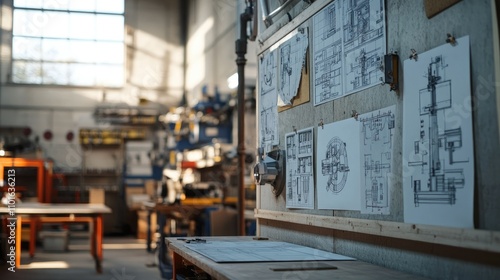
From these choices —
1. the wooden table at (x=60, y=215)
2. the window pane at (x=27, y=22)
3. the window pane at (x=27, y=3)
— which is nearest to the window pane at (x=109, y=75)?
→ the window pane at (x=27, y=22)

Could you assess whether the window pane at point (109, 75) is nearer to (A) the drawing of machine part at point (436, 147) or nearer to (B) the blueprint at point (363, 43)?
(B) the blueprint at point (363, 43)

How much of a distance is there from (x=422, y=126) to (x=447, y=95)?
4.8 inches

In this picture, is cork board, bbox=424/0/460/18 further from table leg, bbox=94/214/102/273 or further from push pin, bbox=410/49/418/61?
table leg, bbox=94/214/102/273

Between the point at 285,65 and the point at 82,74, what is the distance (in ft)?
33.0

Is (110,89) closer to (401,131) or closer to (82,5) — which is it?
(82,5)

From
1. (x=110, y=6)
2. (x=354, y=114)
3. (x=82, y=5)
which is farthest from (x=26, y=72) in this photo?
(x=354, y=114)

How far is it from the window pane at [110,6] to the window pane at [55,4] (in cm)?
65

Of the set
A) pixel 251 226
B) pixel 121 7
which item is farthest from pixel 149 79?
pixel 251 226

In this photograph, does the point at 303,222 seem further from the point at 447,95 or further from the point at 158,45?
the point at 158,45

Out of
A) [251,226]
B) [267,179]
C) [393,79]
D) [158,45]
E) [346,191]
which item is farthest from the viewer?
[158,45]

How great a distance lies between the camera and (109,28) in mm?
12062

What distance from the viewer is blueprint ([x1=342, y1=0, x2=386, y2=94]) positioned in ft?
5.43

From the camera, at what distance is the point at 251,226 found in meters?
5.57

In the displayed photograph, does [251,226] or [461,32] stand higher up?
[461,32]
